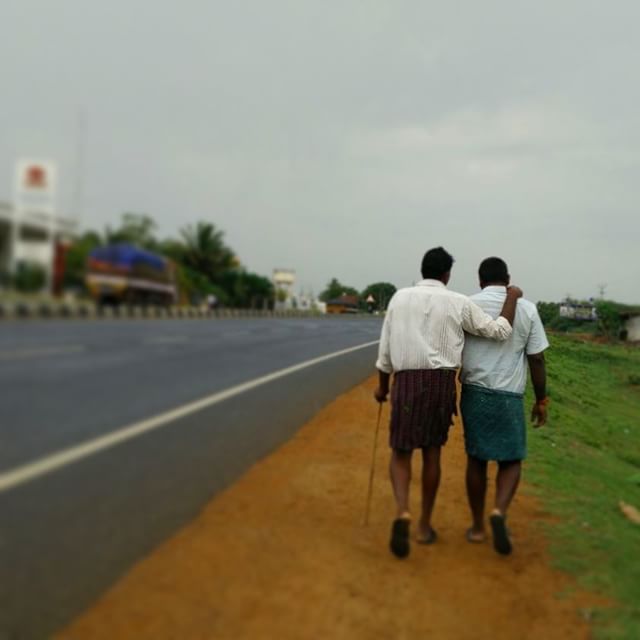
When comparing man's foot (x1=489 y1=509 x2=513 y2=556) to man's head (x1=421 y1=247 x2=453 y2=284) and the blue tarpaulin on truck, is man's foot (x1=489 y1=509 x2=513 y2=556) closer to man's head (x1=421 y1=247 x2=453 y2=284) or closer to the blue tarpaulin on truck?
man's head (x1=421 y1=247 x2=453 y2=284)

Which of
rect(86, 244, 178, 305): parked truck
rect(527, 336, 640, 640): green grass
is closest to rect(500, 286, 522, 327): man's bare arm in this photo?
rect(527, 336, 640, 640): green grass

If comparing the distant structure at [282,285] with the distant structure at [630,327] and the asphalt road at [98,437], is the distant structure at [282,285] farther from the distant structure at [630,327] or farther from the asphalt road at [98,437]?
the distant structure at [630,327]

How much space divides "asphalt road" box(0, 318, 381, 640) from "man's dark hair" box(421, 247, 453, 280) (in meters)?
1.02

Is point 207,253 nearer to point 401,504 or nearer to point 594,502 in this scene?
point 401,504

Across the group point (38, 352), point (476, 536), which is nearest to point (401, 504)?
point (476, 536)

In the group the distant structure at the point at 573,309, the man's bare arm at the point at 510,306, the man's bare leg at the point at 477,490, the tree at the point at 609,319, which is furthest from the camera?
the tree at the point at 609,319

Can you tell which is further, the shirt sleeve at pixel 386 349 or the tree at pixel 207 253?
the shirt sleeve at pixel 386 349

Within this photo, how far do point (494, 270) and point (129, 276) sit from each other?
253 cm

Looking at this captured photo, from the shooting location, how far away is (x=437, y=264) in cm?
371

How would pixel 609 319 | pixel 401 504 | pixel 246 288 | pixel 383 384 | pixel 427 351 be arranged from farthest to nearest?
pixel 609 319 < pixel 383 384 < pixel 401 504 < pixel 427 351 < pixel 246 288

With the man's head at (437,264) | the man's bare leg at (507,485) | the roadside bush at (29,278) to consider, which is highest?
the man's head at (437,264)

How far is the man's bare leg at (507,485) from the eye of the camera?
3.79 metres

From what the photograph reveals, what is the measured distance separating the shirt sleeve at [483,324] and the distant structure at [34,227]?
230 cm

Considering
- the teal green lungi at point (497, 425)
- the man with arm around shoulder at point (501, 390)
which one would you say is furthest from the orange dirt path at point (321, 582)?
the teal green lungi at point (497, 425)
